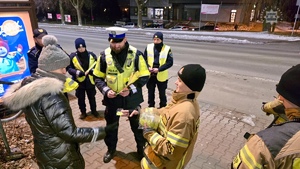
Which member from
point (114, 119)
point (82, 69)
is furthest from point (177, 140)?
point (82, 69)

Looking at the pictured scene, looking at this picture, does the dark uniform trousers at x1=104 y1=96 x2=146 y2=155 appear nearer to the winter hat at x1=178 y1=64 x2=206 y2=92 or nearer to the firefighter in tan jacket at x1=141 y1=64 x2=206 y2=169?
the firefighter in tan jacket at x1=141 y1=64 x2=206 y2=169

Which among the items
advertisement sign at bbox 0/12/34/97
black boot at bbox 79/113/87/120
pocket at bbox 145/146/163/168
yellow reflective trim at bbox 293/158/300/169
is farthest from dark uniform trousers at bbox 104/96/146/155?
advertisement sign at bbox 0/12/34/97

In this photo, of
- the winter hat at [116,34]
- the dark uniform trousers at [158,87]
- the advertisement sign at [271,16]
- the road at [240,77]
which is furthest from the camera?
the advertisement sign at [271,16]

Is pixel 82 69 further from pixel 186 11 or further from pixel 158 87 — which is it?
pixel 186 11

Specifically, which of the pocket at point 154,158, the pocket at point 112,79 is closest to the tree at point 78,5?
the pocket at point 112,79

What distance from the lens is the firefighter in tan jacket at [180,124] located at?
187 cm

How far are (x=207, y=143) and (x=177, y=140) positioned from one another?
2.54 meters

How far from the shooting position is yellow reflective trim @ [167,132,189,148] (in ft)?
6.09

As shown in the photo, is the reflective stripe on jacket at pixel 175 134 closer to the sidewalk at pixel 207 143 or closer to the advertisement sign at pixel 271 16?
the sidewalk at pixel 207 143

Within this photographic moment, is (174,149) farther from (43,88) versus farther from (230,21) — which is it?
(230,21)

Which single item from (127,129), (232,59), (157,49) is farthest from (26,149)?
(232,59)

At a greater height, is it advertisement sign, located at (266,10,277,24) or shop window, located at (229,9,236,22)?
shop window, located at (229,9,236,22)

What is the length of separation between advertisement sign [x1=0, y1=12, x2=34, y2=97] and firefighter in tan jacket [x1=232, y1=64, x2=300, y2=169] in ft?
17.1

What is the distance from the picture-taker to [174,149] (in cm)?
191
